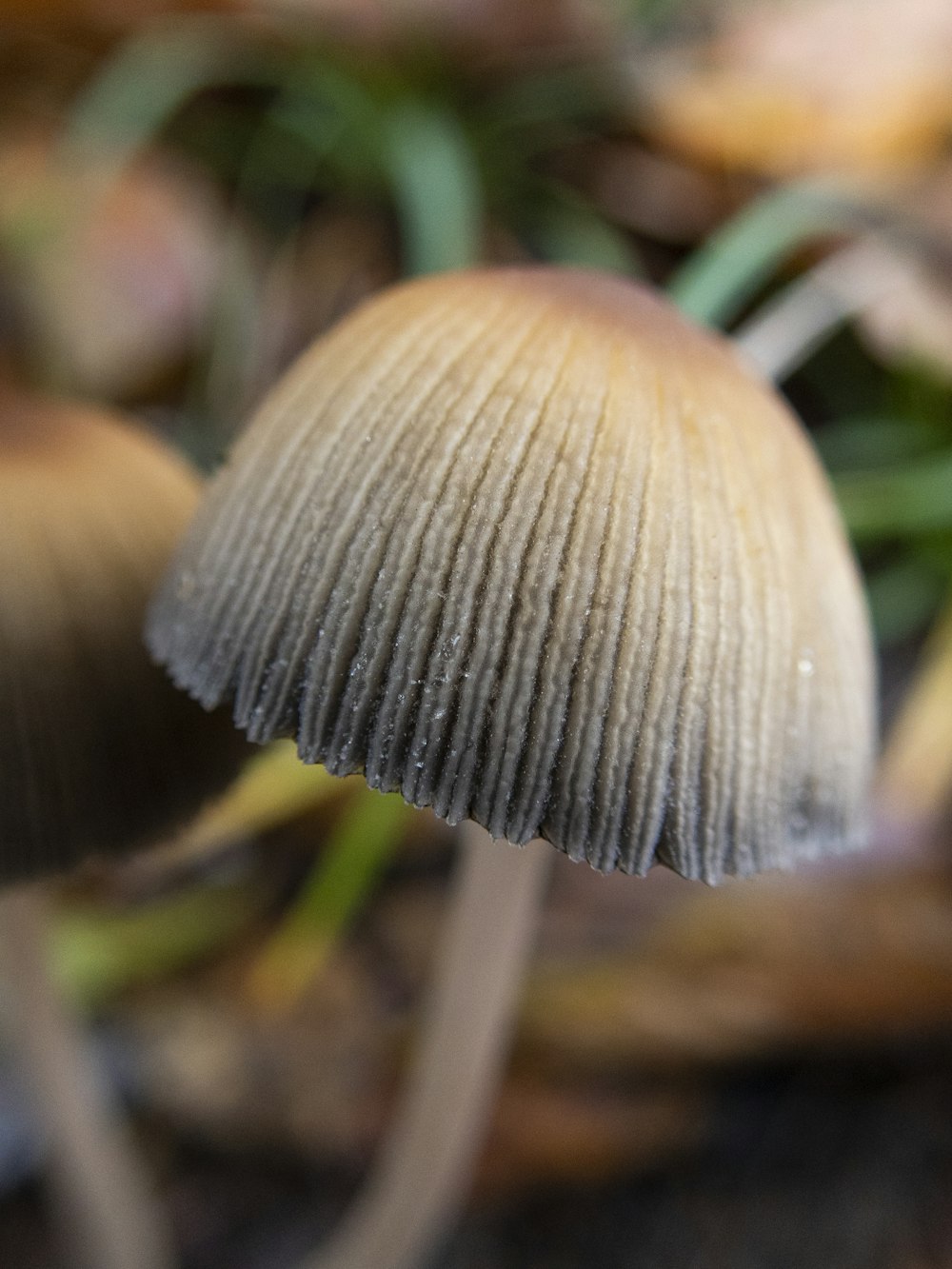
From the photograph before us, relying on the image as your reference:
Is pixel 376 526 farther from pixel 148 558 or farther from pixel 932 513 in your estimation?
pixel 932 513

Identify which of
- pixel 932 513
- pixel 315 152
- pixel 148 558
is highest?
pixel 315 152

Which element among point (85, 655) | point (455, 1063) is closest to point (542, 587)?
point (85, 655)

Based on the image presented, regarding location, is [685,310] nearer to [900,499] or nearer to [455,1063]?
[900,499]

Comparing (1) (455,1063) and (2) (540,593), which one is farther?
(1) (455,1063)

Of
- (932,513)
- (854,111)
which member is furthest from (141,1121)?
(854,111)

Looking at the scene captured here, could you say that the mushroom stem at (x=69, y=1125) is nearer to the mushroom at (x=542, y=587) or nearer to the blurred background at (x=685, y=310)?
the blurred background at (x=685, y=310)

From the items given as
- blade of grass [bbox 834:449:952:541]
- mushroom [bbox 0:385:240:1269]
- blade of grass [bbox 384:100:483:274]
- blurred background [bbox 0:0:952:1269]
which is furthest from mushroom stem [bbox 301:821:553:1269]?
blade of grass [bbox 384:100:483:274]

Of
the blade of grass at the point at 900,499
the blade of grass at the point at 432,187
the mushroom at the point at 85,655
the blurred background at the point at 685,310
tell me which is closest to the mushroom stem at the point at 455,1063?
the blurred background at the point at 685,310
